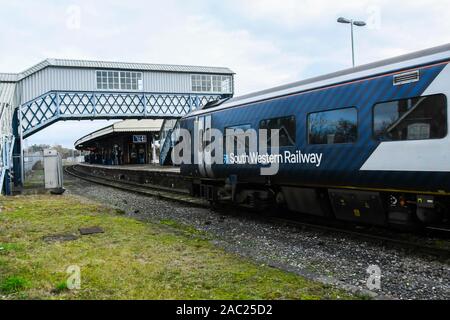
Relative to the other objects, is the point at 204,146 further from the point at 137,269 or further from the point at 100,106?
the point at 100,106

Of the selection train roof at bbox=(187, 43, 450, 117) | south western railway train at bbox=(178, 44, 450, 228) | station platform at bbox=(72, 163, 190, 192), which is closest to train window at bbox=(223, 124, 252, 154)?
south western railway train at bbox=(178, 44, 450, 228)

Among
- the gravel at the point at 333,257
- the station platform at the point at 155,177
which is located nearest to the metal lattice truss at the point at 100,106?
the station platform at the point at 155,177

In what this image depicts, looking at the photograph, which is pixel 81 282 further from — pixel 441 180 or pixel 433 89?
pixel 433 89

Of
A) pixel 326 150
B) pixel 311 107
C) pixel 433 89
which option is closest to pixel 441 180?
pixel 433 89

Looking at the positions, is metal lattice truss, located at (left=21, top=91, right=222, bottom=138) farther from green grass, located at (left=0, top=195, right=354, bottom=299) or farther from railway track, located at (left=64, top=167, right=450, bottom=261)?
green grass, located at (left=0, top=195, right=354, bottom=299)

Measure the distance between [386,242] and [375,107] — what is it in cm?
253

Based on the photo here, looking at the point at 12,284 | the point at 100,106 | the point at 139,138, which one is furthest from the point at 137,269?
the point at 139,138

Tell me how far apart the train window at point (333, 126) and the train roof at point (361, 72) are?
613 millimetres

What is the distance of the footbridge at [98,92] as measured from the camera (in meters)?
27.3

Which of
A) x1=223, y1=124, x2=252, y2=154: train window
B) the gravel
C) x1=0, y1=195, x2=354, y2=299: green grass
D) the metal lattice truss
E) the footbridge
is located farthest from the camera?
the metal lattice truss

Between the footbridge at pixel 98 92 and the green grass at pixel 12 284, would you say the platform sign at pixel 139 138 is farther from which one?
the green grass at pixel 12 284

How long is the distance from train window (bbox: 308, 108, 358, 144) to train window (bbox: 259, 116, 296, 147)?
0.56 metres

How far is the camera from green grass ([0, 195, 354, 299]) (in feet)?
17.0
